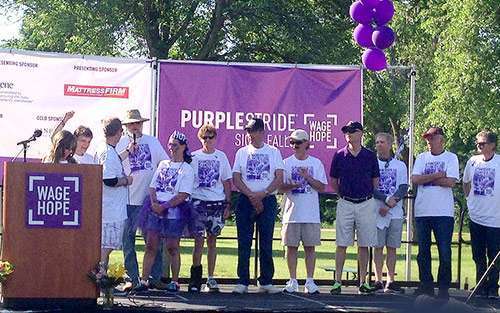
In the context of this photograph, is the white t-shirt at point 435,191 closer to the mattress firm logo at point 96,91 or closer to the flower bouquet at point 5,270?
the mattress firm logo at point 96,91

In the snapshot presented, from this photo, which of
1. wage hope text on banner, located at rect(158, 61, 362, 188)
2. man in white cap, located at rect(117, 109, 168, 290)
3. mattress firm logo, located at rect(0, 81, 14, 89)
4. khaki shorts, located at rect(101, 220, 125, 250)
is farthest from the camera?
wage hope text on banner, located at rect(158, 61, 362, 188)

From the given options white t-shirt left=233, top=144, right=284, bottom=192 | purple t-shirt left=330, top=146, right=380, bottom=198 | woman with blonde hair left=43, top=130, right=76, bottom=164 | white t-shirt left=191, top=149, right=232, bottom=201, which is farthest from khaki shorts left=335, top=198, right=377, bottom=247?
woman with blonde hair left=43, top=130, right=76, bottom=164

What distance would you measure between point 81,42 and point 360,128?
17.1 metres

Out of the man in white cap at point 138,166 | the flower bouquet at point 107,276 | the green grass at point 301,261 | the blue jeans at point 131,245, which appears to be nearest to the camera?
the flower bouquet at point 107,276

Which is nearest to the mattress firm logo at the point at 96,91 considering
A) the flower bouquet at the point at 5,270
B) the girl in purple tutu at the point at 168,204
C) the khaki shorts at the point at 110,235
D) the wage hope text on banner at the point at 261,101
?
the wage hope text on banner at the point at 261,101

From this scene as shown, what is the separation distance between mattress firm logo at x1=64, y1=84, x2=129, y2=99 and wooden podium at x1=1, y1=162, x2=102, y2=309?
10.7 ft

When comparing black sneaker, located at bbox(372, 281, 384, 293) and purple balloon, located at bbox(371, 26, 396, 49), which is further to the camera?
purple balloon, located at bbox(371, 26, 396, 49)

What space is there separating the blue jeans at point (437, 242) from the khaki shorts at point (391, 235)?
1.57ft

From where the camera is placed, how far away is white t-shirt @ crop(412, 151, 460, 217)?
12.4 meters

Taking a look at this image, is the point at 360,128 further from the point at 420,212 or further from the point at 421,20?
the point at 421,20

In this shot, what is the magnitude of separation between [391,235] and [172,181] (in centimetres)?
283

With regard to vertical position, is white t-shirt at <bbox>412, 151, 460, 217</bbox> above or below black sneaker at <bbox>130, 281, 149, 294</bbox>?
above

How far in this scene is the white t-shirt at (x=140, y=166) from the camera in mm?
12336

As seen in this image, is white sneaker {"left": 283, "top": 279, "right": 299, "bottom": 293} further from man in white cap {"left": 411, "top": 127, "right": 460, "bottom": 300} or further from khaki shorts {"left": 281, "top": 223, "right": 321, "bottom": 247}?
man in white cap {"left": 411, "top": 127, "right": 460, "bottom": 300}
